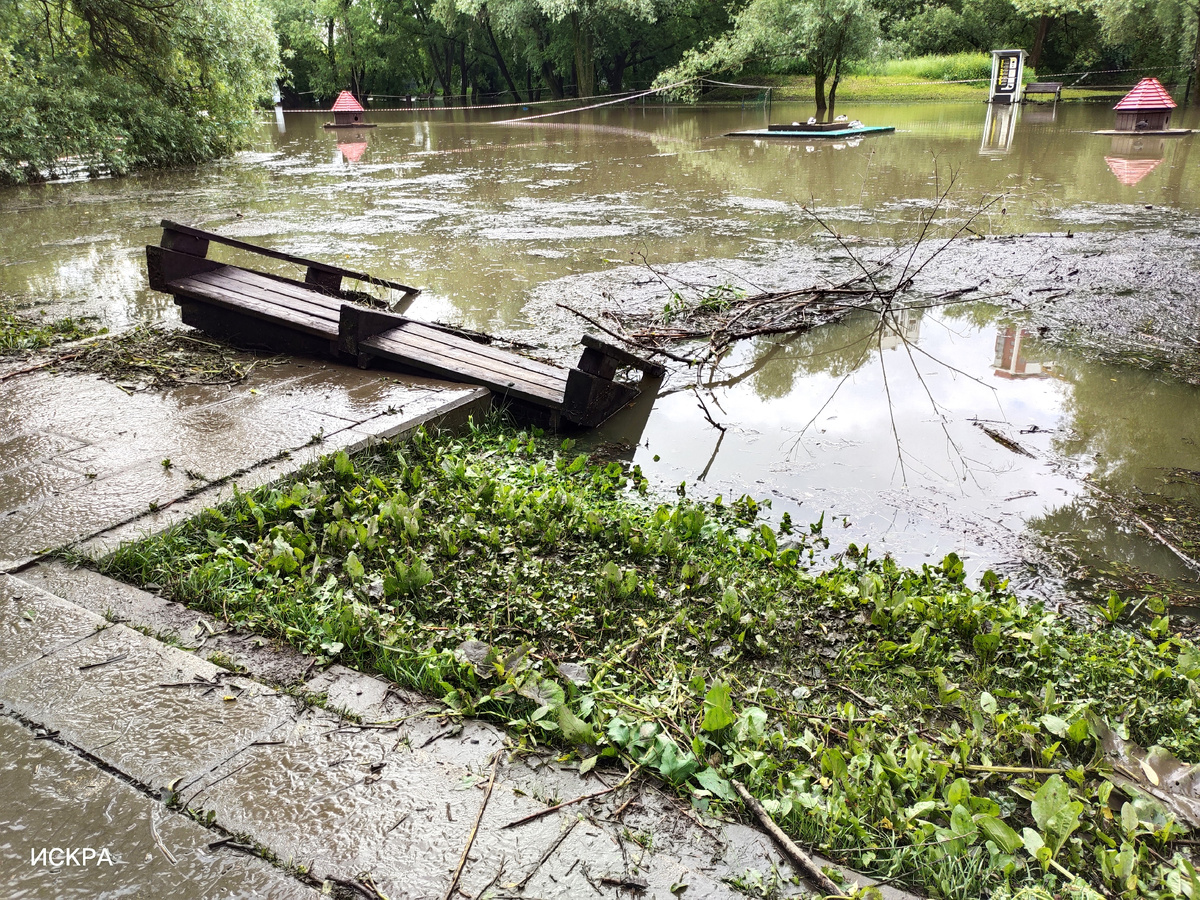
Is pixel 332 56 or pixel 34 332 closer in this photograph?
pixel 34 332

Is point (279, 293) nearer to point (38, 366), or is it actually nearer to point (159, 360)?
point (159, 360)

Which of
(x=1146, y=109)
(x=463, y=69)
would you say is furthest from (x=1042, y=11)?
(x=463, y=69)

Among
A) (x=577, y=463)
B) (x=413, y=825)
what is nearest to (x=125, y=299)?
(x=577, y=463)

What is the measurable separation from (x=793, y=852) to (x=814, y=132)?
21.4 meters

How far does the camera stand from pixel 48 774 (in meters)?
2.08

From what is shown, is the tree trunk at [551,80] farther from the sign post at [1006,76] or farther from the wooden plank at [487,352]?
the wooden plank at [487,352]

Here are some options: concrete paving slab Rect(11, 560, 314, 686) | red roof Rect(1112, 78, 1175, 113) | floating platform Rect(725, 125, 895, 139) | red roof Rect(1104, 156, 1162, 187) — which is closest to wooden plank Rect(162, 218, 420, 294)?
concrete paving slab Rect(11, 560, 314, 686)

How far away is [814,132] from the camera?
20.8m

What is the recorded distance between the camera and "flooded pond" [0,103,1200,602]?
4.43m

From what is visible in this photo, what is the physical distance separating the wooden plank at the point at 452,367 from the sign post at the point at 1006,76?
31.8m

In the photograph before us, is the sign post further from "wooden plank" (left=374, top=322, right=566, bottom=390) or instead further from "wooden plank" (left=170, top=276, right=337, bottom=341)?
"wooden plank" (left=170, top=276, right=337, bottom=341)

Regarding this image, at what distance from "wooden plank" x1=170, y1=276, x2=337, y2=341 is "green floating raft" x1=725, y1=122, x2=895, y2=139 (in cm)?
1802

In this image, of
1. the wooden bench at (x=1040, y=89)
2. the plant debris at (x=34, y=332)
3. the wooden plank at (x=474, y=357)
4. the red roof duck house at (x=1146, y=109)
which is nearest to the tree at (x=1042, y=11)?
the wooden bench at (x=1040, y=89)

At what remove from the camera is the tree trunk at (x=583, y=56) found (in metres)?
38.7
